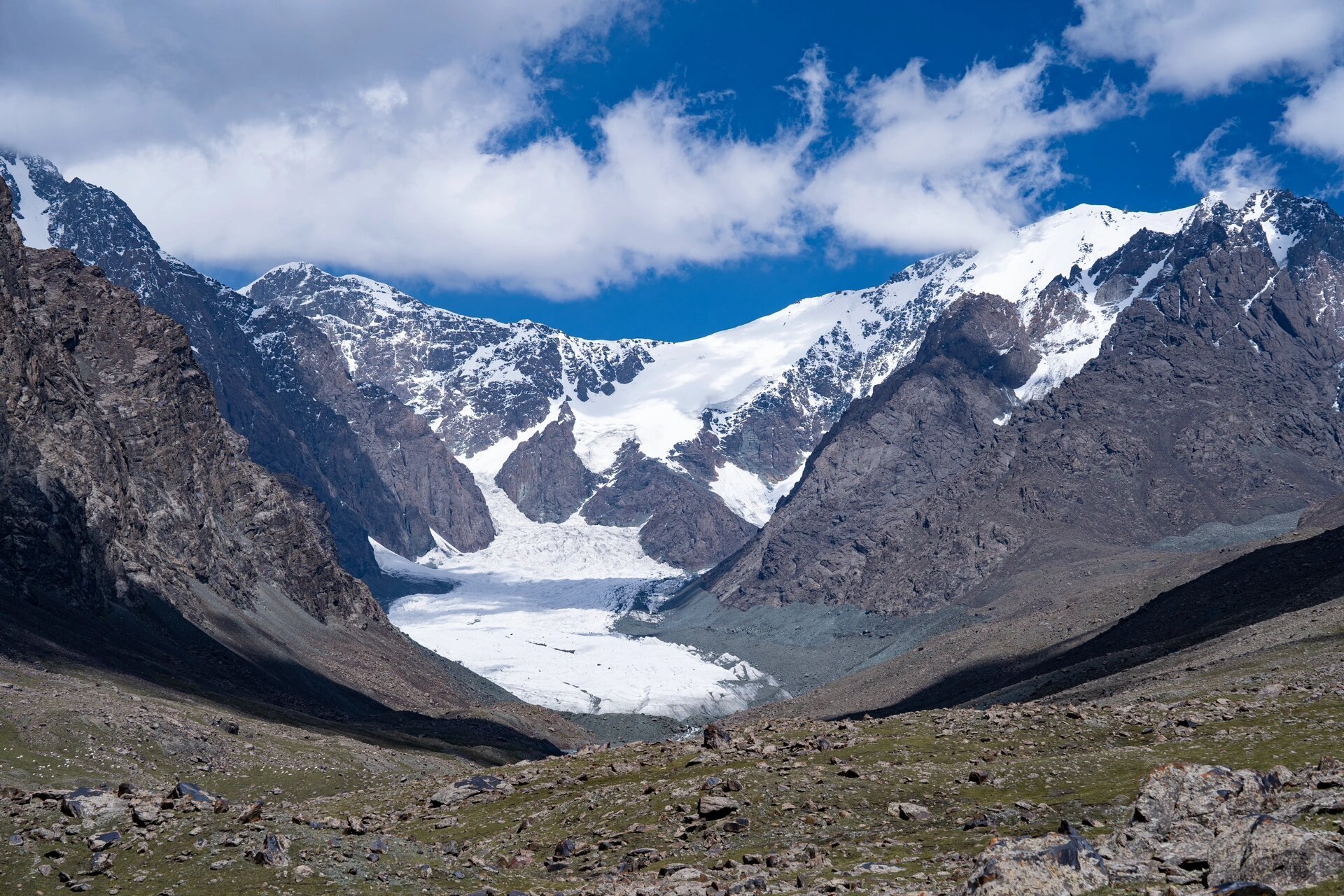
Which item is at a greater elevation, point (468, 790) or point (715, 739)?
point (715, 739)

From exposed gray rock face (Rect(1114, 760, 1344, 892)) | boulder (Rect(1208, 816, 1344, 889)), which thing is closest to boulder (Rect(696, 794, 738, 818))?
exposed gray rock face (Rect(1114, 760, 1344, 892))

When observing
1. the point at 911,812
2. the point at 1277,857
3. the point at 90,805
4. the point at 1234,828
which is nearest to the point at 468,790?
the point at 90,805

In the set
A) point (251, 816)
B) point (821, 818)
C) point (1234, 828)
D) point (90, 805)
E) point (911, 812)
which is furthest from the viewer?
point (821, 818)

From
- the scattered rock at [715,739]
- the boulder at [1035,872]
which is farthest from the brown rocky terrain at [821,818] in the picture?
the scattered rock at [715,739]

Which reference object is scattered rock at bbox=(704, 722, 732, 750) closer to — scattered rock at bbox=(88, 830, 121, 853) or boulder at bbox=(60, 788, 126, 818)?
boulder at bbox=(60, 788, 126, 818)

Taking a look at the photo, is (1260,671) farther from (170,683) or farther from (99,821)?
(170,683)

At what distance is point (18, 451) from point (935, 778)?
154 metres

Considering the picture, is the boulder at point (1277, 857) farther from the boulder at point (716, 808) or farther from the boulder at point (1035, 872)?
the boulder at point (716, 808)

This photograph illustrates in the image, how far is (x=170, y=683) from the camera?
14350 centimetres

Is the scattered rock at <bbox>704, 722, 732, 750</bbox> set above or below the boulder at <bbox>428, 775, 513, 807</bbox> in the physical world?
above

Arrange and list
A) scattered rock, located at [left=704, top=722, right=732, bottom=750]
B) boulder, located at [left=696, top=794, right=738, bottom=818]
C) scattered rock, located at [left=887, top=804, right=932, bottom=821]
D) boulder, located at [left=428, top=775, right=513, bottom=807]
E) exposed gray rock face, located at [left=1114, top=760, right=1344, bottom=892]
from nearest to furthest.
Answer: exposed gray rock face, located at [left=1114, top=760, right=1344, bottom=892] < scattered rock, located at [left=887, top=804, right=932, bottom=821] < boulder, located at [left=696, top=794, right=738, bottom=818] < boulder, located at [left=428, top=775, right=513, bottom=807] < scattered rock, located at [left=704, top=722, right=732, bottom=750]

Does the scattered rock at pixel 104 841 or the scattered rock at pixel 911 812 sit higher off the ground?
the scattered rock at pixel 104 841

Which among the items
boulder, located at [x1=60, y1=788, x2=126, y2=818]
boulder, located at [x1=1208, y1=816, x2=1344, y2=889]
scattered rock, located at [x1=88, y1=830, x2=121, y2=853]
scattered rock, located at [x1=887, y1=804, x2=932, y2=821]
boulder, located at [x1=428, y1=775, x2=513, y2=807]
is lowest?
scattered rock, located at [x1=887, y1=804, x2=932, y2=821]

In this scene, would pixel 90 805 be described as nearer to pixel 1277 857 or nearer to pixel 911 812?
pixel 911 812
